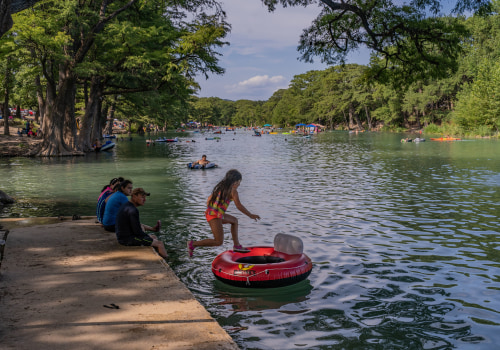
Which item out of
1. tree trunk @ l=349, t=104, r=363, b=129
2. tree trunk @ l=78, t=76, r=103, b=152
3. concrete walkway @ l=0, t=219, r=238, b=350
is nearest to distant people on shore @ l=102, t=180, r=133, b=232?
concrete walkway @ l=0, t=219, r=238, b=350

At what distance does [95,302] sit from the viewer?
5.69 meters

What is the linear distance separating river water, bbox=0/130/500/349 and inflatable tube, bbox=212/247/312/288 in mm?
194

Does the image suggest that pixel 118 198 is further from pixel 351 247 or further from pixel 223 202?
pixel 351 247

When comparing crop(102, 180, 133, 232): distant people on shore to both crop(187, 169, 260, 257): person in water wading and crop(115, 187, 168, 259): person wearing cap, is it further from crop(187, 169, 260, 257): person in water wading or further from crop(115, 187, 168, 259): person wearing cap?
crop(187, 169, 260, 257): person in water wading

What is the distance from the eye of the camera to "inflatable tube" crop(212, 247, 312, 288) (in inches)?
290

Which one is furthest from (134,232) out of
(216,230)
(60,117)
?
(60,117)

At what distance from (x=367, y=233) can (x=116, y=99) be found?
50.6 m

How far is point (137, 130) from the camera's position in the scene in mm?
103188

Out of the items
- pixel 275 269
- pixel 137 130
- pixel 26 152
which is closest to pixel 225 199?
pixel 275 269

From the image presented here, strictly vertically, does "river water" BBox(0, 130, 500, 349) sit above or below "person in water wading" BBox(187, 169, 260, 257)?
below

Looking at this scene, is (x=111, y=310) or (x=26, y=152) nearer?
(x=111, y=310)

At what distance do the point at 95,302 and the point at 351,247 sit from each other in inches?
249

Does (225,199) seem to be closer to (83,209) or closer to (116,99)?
(83,209)

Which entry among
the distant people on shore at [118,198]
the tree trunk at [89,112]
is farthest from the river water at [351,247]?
the tree trunk at [89,112]
